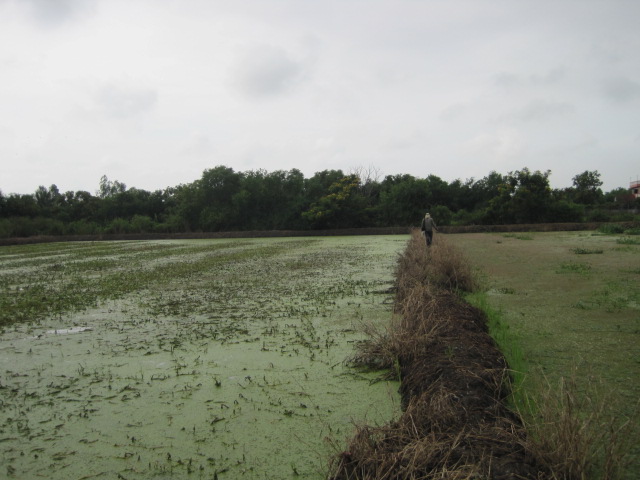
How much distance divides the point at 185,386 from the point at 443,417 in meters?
1.94

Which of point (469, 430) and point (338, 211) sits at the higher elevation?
point (338, 211)

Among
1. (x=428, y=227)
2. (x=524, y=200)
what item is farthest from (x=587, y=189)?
(x=428, y=227)

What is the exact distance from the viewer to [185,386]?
3.18 metres

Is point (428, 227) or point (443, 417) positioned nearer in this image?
point (443, 417)

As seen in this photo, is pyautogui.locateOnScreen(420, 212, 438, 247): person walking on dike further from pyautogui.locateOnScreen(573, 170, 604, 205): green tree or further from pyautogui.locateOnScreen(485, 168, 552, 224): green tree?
pyautogui.locateOnScreen(573, 170, 604, 205): green tree

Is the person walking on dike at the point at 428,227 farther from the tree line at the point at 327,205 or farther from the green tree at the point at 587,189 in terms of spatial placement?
the green tree at the point at 587,189

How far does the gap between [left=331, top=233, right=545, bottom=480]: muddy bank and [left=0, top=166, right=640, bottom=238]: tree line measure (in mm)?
28457

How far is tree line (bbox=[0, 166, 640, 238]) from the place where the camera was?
96.8 ft

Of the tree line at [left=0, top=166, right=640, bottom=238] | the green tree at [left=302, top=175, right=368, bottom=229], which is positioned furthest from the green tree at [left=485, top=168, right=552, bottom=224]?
the green tree at [left=302, top=175, right=368, bottom=229]

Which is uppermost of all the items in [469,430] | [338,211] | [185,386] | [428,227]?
[338,211]

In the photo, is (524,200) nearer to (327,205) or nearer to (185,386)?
(327,205)

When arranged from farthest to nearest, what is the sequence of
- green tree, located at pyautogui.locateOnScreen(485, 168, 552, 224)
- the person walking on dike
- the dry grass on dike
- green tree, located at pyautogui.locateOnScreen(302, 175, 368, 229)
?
green tree, located at pyautogui.locateOnScreen(302, 175, 368, 229) → green tree, located at pyautogui.locateOnScreen(485, 168, 552, 224) → the person walking on dike → the dry grass on dike

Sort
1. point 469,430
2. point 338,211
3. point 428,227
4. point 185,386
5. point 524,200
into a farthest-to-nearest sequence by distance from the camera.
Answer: point 338,211 → point 524,200 → point 428,227 → point 185,386 → point 469,430

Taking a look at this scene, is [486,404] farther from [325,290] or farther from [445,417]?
[325,290]
